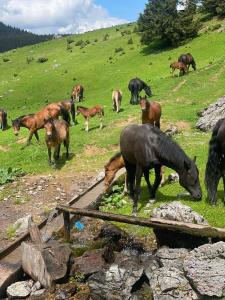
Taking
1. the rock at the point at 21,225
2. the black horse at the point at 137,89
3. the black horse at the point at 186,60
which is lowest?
the rock at the point at 21,225

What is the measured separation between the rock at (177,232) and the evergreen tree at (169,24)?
4642 cm

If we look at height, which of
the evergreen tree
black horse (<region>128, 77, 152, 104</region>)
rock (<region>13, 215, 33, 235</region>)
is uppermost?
the evergreen tree

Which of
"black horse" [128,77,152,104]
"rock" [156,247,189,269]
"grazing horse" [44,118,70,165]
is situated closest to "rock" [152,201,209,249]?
"rock" [156,247,189,269]

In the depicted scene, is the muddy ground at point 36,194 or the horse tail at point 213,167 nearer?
the horse tail at point 213,167

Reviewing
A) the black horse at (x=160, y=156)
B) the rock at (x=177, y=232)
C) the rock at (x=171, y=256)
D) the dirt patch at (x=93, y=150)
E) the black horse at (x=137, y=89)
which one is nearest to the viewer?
the rock at (x=171, y=256)

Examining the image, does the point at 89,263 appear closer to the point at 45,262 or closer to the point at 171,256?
the point at 45,262

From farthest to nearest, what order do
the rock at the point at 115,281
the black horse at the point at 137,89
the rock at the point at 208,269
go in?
the black horse at the point at 137,89 < the rock at the point at 115,281 < the rock at the point at 208,269

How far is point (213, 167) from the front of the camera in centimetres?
1295

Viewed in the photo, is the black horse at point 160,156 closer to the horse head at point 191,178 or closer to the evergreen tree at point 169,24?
the horse head at point 191,178

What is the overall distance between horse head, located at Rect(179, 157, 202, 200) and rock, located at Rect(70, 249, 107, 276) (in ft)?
12.3

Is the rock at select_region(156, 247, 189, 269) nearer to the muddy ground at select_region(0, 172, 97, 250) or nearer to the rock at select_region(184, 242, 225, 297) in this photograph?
the rock at select_region(184, 242, 225, 297)

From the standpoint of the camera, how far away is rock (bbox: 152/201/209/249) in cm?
1030

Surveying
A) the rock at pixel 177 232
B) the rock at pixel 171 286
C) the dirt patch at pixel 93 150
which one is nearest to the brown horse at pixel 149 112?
the dirt patch at pixel 93 150

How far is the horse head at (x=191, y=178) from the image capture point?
43.5 feet
